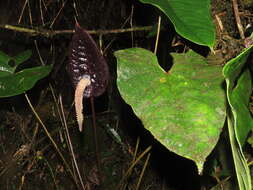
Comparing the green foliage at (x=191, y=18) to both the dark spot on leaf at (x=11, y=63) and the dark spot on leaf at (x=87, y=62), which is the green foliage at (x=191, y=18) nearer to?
the dark spot on leaf at (x=87, y=62)

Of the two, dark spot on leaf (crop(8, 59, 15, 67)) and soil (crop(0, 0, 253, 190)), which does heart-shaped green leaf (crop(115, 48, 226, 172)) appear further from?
dark spot on leaf (crop(8, 59, 15, 67))

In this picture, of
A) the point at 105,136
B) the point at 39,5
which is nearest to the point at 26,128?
the point at 105,136

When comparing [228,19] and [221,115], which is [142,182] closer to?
[228,19]

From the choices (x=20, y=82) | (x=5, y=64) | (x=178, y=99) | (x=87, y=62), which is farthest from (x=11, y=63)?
(x=178, y=99)

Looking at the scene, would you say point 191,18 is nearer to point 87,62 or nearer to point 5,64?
point 87,62

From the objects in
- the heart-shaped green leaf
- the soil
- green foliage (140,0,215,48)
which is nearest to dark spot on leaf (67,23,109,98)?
the heart-shaped green leaf

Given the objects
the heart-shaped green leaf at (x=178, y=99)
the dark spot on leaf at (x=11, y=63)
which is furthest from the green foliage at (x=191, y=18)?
the dark spot on leaf at (x=11, y=63)
